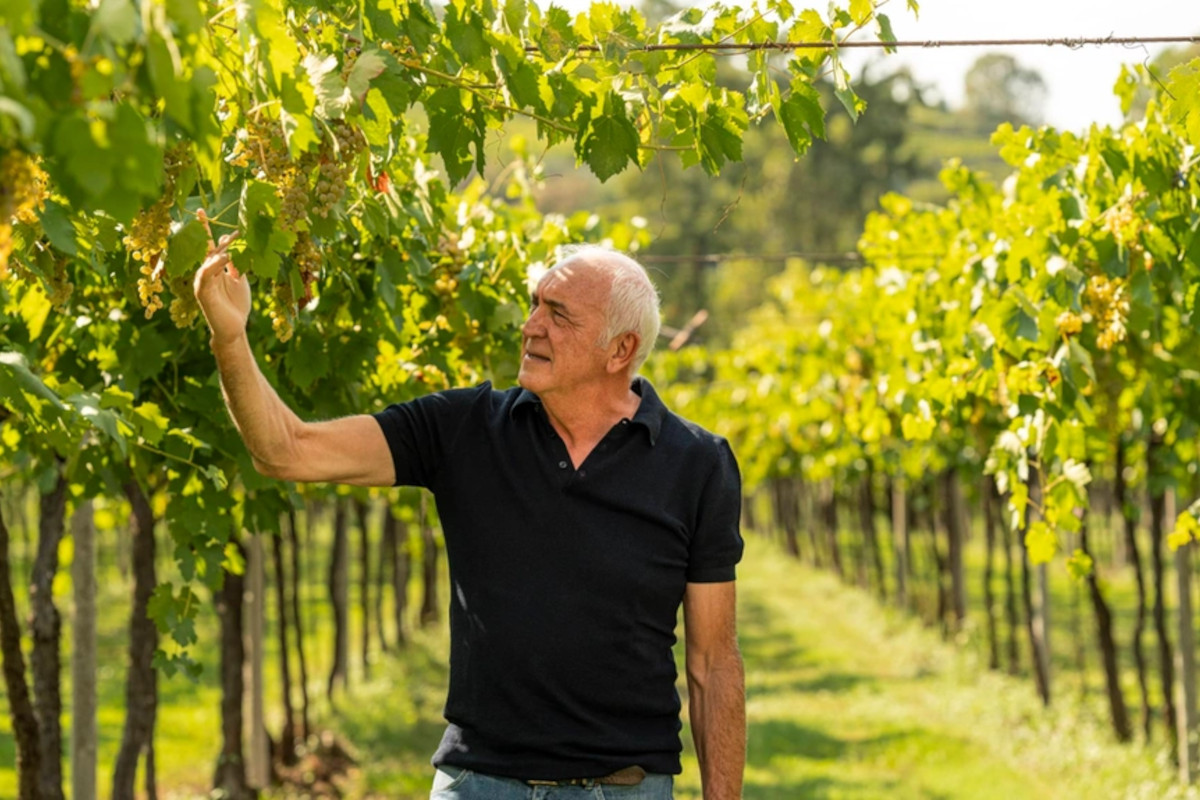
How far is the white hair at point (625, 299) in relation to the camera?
9.73ft

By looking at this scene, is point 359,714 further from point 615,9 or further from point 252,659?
point 615,9

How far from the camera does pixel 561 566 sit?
2789mm

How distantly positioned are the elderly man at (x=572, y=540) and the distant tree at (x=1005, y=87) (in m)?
110

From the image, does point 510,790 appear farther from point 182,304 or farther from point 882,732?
point 882,732

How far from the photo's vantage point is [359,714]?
11523 mm

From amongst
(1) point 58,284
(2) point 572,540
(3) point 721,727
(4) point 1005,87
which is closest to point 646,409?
(2) point 572,540

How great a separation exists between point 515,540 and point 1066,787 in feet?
23.1

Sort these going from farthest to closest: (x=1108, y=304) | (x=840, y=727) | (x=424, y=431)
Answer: (x=840, y=727), (x=1108, y=304), (x=424, y=431)

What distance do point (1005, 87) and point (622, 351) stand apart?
121883 millimetres

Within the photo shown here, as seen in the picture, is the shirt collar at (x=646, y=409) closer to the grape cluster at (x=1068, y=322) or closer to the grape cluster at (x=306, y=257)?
the grape cluster at (x=306, y=257)

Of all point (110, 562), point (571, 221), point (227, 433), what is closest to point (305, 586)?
point (110, 562)

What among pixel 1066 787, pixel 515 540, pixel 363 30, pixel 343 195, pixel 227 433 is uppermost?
pixel 363 30

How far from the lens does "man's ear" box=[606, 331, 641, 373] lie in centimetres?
298

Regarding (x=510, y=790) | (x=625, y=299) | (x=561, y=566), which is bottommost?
(x=510, y=790)
